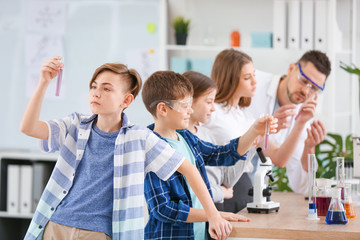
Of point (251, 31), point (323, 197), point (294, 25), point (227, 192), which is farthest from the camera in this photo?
point (251, 31)

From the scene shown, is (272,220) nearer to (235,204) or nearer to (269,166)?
(269,166)

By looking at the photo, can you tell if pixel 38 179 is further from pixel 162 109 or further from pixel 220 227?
pixel 220 227

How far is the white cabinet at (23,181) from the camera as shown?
4.48 meters

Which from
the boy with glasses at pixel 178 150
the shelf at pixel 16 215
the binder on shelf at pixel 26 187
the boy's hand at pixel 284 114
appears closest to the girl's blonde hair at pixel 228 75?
the boy's hand at pixel 284 114

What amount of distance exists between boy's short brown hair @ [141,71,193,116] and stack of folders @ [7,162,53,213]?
2500 millimetres

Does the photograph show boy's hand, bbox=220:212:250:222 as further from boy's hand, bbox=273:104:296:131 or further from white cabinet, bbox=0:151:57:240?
white cabinet, bbox=0:151:57:240

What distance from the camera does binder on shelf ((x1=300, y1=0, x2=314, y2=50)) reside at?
438 cm

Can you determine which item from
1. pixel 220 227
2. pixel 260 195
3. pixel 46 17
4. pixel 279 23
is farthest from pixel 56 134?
pixel 46 17

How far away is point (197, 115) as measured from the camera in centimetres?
239

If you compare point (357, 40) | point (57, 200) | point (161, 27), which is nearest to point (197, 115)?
point (57, 200)

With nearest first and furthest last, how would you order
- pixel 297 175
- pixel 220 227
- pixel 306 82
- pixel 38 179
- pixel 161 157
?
1. pixel 220 227
2. pixel 161 157
3. pixel 297 175
4. pixel 306 82
5. pixel 38 179

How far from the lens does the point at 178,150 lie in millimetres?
2141

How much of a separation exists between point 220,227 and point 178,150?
1.21ft

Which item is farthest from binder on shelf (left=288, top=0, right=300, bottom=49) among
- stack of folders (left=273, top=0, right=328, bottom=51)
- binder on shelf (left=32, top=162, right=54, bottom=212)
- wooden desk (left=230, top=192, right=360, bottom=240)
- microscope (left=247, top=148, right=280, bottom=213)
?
wooden desk (left=230, top=192, right=360, bottom=240)
